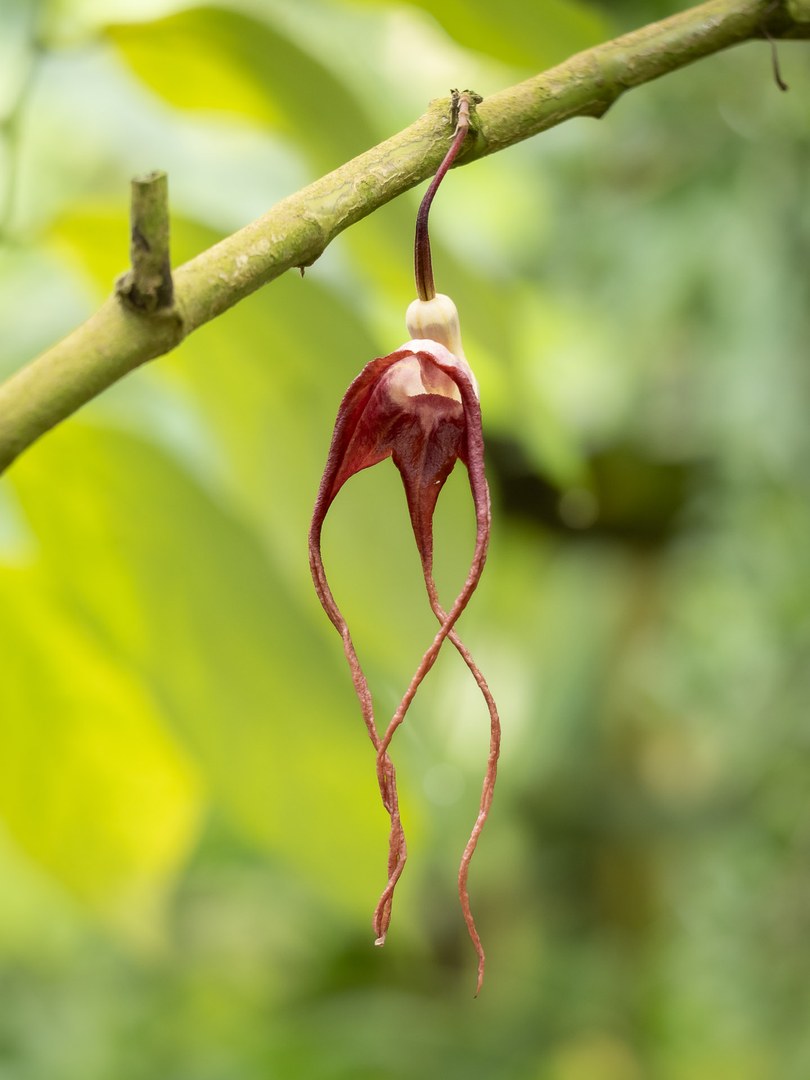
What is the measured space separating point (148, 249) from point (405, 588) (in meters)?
0.31

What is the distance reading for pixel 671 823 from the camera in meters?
2.04

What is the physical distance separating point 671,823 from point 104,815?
1623mm

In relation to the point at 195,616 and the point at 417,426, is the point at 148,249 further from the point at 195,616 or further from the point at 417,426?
the point at 195,616

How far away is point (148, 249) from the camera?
24cm

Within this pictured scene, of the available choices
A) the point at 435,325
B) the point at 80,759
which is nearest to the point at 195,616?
the point at 80,759

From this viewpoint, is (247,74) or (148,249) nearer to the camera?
(148,249)

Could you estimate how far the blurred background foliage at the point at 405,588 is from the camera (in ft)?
1.68

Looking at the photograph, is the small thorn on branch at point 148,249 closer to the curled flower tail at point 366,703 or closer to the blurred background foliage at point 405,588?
the curled flower tail at point 366,703

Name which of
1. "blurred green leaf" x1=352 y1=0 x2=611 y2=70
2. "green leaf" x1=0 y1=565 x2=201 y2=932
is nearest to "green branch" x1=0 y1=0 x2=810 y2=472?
"blurred green leaf" x1=352 y1=0 x2=611 y2=70

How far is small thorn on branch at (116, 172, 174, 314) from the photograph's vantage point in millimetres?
241

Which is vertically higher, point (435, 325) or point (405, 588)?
point (435, 325)

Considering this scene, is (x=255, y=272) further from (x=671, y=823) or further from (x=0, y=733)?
(x=671, y=823)

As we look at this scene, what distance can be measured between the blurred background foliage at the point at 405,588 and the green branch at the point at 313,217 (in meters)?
0.18

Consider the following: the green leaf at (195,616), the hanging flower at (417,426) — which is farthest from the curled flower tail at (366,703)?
the green leaf at (195,616)
